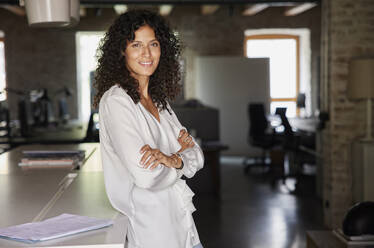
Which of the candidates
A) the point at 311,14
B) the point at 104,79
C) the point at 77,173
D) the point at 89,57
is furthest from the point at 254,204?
the point at 89,57

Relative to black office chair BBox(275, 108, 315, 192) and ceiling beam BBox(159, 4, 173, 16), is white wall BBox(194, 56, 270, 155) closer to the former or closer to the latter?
ceiling beam BBox(159, 4, 173, 16)

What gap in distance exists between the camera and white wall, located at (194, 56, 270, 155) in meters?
10.9

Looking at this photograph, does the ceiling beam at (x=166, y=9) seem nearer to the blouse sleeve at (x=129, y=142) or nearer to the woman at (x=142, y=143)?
the woman at (x=142, y=143)

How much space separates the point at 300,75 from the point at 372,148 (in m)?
8.08

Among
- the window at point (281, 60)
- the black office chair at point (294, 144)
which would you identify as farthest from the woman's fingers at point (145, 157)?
the window at point (281, 60)

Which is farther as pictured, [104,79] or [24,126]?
[24,126]

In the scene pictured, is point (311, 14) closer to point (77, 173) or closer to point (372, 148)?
point (372, 148)

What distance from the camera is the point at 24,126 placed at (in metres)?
6.18

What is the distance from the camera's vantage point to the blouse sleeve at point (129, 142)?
1812 millimetres

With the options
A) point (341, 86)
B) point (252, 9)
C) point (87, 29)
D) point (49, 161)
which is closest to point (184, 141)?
point (49, 161)

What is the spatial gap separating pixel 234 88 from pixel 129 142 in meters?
9.29

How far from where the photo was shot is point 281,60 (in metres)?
13.1

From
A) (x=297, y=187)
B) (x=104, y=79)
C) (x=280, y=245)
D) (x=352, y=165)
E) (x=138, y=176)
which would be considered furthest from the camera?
(x=297, y=187)

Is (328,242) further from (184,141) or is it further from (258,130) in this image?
(258,130)
